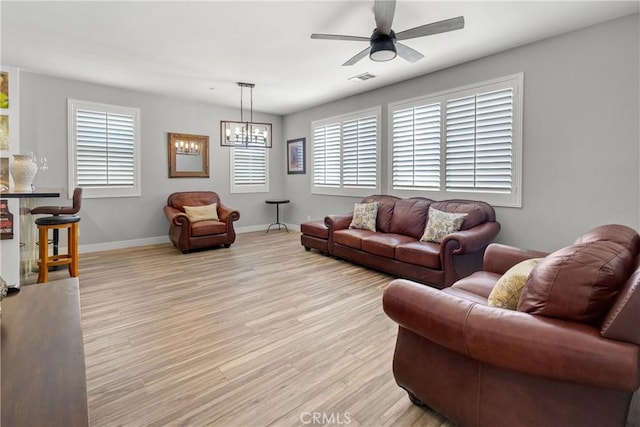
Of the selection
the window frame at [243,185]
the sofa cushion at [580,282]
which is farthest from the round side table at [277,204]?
the sofa cushion at [580,282]

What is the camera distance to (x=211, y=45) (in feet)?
12.2

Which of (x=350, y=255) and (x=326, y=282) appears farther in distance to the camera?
(x=350, y=255)

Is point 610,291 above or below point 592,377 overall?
above

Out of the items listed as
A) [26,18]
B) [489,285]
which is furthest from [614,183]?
[26,18]

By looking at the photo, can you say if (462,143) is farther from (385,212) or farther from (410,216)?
(385,212)

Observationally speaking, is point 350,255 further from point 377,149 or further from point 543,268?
point 543,268

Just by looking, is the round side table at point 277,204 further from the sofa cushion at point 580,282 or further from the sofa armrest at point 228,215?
the sofa cushion at point 580,282

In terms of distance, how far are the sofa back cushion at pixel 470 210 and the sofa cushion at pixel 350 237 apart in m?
1.14

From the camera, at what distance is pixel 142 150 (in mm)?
5855

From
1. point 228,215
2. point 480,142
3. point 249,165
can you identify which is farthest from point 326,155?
point 480,142

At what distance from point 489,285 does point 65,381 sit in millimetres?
2429

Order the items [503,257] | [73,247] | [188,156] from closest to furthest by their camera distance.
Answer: [503,257], [73,247], [188,156]

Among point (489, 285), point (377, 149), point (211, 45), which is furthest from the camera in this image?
point (377, 149)

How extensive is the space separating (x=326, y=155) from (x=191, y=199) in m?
2.83
